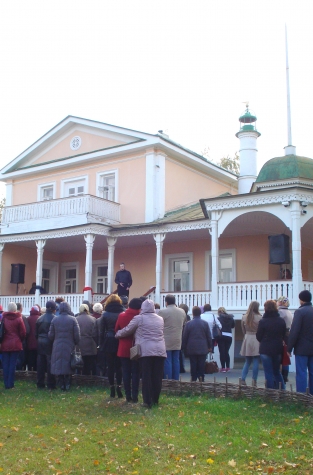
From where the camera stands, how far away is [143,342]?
8.98m

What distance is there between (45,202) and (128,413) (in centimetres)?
1522

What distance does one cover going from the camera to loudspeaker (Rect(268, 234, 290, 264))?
1694 cm

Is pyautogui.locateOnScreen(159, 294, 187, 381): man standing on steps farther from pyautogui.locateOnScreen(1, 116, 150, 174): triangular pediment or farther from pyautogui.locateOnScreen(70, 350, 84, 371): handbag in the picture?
pyautogui.locateOnScreen(1, 116, 150, 174): triangular pediment

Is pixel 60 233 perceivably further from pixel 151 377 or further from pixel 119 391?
pixel 151 377

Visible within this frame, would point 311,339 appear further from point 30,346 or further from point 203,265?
point 203,265

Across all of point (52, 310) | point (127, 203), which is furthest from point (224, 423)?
point (127, 203)

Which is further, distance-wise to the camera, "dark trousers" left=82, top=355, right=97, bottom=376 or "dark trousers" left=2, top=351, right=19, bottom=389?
"dark trousers" left=82, top=355, right=97, bottom=376

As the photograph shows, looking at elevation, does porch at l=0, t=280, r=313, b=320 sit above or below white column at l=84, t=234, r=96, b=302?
below

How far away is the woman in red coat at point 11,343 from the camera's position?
11.3 m

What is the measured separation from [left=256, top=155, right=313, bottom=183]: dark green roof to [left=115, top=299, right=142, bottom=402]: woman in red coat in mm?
13370

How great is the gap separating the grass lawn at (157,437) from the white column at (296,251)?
22.9 feet

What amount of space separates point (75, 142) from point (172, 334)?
51.8 feet


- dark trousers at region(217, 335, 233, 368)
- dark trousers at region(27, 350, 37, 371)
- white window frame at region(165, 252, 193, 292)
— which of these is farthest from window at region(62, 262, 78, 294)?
dark trousers at region(217, 335, 233, 368)

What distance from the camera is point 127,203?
22.9 meters
